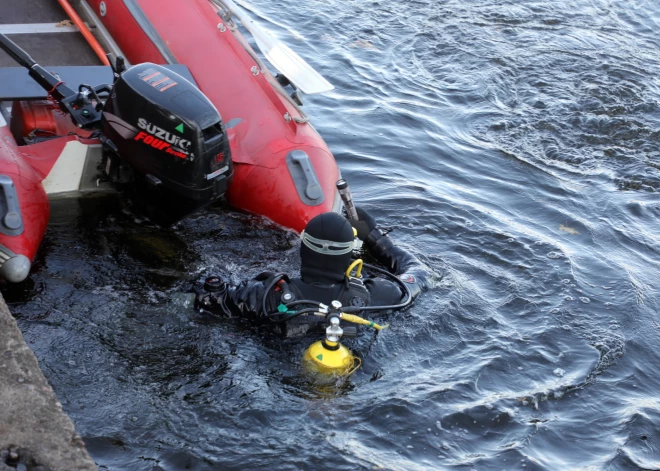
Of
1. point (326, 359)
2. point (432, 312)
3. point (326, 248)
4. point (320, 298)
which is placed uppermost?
point (326, 248)

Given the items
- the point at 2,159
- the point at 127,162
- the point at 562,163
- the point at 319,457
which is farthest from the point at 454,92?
the point at 319,457

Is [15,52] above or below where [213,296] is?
above

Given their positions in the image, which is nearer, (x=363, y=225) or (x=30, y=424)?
(x=30, y=424)

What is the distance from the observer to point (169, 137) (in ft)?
14.8

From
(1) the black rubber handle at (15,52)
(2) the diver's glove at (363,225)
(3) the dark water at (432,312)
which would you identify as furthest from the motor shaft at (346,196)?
(1) the black rubber handle at (15,52)

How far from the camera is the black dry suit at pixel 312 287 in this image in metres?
3.94

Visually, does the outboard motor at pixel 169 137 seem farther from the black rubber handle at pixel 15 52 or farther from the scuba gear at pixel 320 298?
the scuba gear at pixel 320 298

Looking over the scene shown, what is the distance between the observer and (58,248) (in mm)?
4848

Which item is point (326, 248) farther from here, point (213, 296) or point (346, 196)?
point (346, 196)

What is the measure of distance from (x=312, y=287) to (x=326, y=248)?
23 centimetres

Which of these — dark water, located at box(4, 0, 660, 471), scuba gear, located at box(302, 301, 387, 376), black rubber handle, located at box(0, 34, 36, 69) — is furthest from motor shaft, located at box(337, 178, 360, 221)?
black rubber handle, located at box(0, 34, 36, 69)

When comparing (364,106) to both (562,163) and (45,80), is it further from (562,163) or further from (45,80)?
(45,80)

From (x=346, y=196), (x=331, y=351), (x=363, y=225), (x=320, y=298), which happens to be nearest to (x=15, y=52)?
(x=346, y=196)

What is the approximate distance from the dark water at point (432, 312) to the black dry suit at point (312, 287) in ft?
0.63
